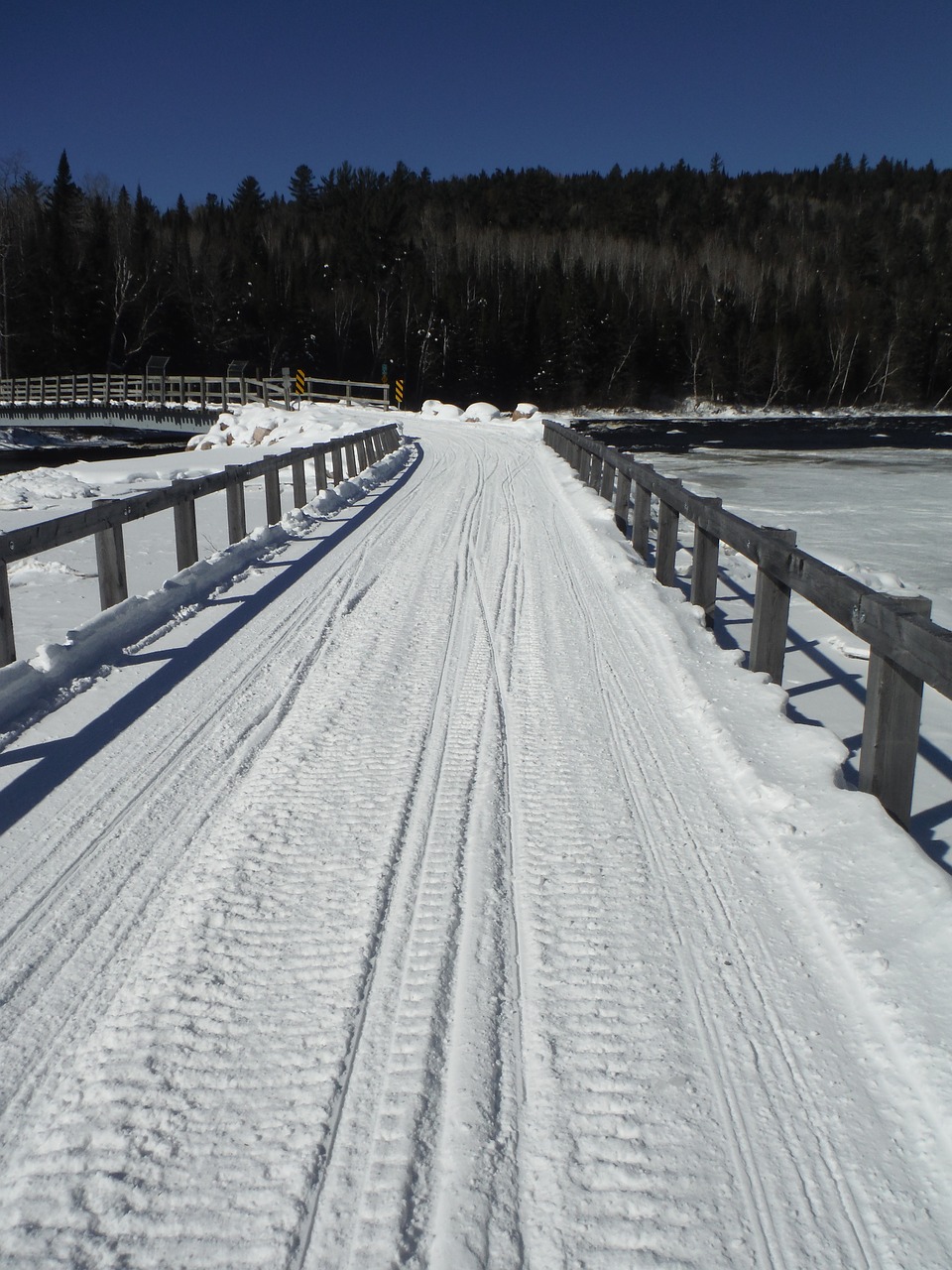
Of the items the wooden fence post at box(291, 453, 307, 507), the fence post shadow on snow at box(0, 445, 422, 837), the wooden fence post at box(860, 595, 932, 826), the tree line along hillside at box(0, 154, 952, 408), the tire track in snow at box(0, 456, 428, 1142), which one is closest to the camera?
the tire track in snow at box(0, 456, 428, 1142)

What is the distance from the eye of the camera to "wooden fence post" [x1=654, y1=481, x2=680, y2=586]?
29.9 ft

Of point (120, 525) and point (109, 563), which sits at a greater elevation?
point (120, 525)

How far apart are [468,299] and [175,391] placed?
116ft

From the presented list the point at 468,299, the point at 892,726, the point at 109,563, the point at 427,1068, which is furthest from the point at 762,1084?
the point at 468,299

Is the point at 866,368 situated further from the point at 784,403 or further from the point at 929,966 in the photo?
the point at 929,966

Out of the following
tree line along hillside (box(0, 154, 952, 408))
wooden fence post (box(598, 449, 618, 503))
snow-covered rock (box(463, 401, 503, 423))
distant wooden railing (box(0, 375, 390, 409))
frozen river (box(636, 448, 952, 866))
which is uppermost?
tree line along hillside (box(0, 154, 952, 408))

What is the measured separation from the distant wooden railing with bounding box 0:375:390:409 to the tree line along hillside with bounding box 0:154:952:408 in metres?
6.50

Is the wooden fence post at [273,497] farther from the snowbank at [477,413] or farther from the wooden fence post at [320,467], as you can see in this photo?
the snowbank at [477,413]

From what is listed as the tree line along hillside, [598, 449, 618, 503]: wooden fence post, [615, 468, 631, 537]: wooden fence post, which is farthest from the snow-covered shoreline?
the tree line along hillside

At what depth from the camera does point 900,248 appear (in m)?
119

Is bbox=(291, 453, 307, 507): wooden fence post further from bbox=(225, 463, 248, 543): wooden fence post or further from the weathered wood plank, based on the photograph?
the weathered wood plank

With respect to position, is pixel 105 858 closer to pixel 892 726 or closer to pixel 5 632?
pixel 5 632

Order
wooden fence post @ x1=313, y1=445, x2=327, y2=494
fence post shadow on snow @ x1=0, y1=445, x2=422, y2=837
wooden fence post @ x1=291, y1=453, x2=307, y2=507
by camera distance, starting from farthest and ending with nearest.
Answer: wooden fence post @ x1=313, y1=445, x2=327, y2=494
wooden fence post @ x1=291, y1=453, x2=307, y2=507
fence post shadow on snow @ x1=0, y1=445, x2=422, y2=837

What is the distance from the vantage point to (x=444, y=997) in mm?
2934
